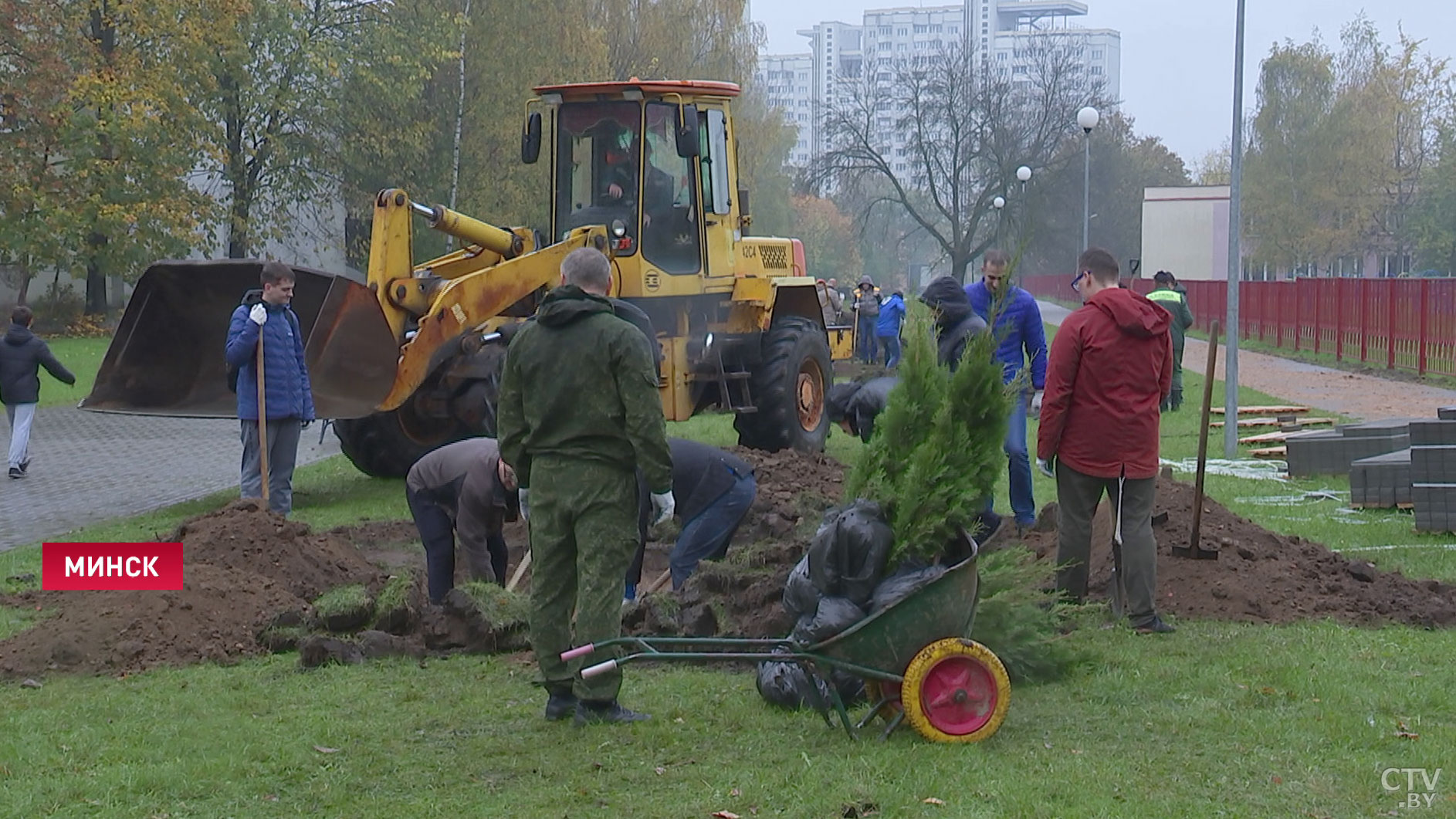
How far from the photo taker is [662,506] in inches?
262

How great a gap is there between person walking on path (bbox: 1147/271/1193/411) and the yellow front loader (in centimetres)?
471

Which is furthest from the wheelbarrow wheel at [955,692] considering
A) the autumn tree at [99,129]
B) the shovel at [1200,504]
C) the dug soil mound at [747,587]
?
the autumn tree at [99,129]

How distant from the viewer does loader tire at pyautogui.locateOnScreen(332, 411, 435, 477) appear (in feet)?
46.0

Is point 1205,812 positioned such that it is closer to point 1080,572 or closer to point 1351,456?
point 1080,572

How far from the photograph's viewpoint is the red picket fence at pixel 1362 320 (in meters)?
25.7

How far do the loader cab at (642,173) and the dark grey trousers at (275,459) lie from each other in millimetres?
3862

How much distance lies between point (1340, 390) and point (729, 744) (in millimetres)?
20506

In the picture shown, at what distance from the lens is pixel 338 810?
5359mm

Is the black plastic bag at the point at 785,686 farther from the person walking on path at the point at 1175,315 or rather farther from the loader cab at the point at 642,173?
the person walking on path at the point at 1175,315

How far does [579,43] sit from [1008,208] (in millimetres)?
34363

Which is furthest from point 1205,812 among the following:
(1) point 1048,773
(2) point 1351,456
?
(2) point 1351,456

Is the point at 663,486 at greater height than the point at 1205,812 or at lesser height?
greater

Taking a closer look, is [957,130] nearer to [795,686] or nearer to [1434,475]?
[1434,475]

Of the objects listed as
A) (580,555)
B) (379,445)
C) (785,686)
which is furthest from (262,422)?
(785,686)
